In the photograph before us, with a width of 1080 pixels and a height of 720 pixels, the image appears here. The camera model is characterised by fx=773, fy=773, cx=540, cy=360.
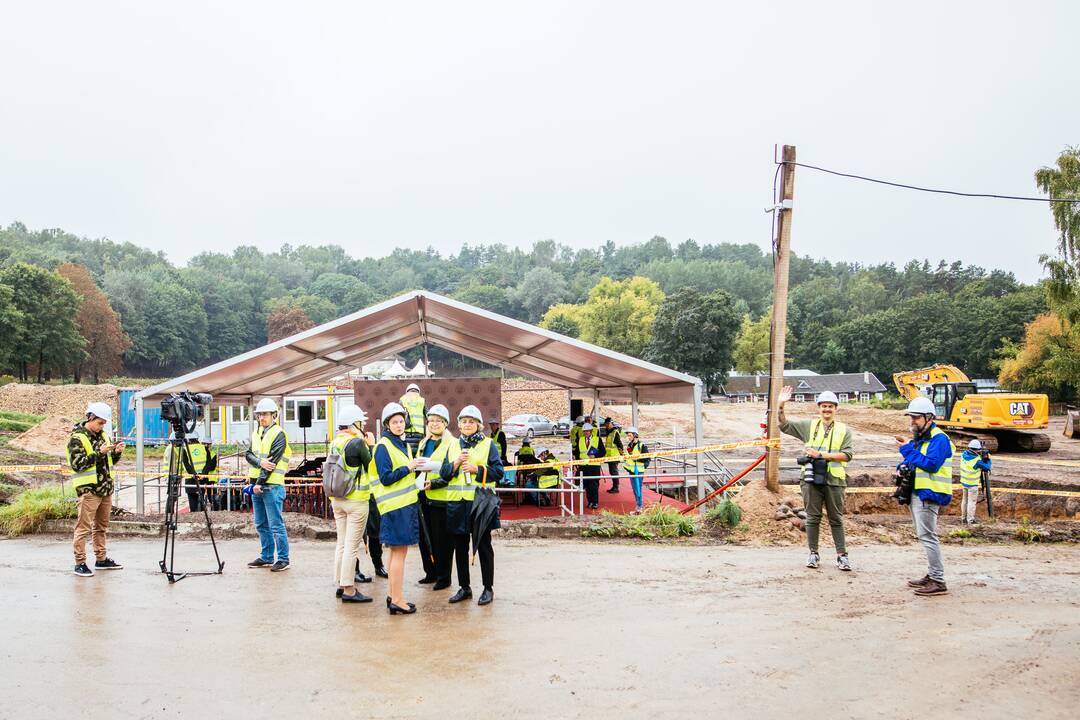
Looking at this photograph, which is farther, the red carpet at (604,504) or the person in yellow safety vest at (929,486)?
the red carpet at (604,504)

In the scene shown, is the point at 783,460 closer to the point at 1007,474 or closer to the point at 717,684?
the point at 1007,474

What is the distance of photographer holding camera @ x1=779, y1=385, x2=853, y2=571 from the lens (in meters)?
8.22

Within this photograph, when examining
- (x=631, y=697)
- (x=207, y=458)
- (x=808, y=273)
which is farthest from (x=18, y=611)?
(x=808, y=273)

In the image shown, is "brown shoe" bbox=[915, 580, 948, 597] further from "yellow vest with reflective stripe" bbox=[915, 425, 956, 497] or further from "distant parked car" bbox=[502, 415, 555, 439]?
"distant parked car" bbox=[502, 415, 555, 439]

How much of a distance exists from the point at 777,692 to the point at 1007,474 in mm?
20186

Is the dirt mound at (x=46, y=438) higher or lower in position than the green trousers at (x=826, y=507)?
lower

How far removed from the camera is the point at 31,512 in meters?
11.2

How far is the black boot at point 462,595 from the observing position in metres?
7.04

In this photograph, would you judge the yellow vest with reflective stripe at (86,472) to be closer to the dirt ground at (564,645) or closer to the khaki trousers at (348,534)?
the dirt ground at (564,645)

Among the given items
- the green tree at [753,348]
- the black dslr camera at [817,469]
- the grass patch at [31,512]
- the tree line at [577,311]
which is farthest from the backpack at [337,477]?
the green tree at [753,348]

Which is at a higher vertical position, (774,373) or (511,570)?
(774,373)

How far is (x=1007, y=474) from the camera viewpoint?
70.3ft

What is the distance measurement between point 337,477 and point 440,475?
1.03 m

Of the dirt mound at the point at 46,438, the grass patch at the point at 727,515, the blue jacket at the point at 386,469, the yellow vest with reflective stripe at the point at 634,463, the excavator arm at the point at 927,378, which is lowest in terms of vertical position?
the dirt mound at the point at 46,438
